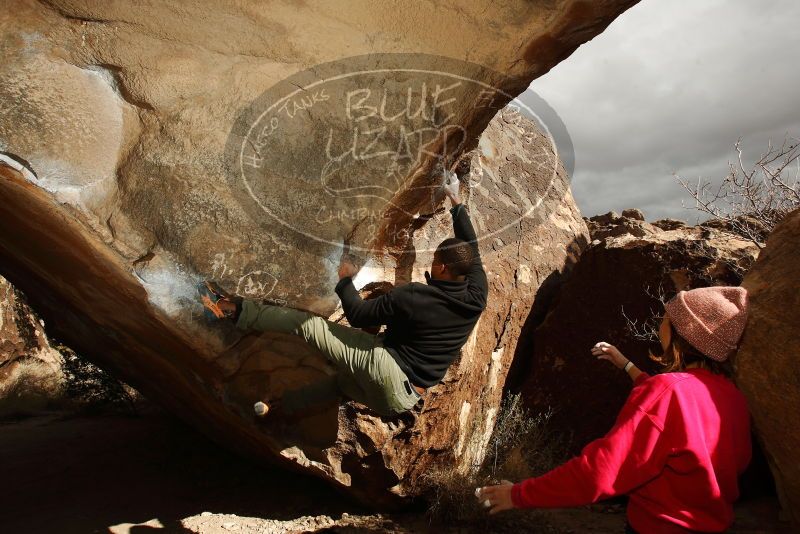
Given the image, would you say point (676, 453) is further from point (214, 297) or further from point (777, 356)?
point (214, 297)

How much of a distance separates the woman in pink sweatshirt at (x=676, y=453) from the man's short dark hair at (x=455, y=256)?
1.03 m

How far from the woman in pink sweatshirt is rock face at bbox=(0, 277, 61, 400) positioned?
8023 mm

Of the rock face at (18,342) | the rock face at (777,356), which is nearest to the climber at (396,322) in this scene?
the rock face at (777,356)

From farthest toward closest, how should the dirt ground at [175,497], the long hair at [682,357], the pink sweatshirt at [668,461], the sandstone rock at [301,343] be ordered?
1. the dirt ground at [175,497]
2. the sandstone rock at [301,343]
3. the long hair at [682,357]
4. the pink sweatshirt at [668,461]

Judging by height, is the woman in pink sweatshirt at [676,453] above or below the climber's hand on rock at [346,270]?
below

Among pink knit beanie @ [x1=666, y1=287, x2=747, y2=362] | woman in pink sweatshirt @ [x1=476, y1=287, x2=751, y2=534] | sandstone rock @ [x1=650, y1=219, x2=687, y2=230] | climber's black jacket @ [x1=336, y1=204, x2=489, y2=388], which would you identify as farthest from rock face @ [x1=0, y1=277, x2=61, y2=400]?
pink knit beanie @ [x1=666, y1=287, x2=747, y2=362]

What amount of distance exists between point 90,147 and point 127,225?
350 millimetres

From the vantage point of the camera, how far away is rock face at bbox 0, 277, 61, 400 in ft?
26.4

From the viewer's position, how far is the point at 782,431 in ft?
7.93

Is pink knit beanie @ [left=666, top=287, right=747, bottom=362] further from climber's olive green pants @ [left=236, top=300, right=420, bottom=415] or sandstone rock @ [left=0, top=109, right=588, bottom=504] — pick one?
sandstone rock @ [left=0, top=109, right=588, bottom=504]

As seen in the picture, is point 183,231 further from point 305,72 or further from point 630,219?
point 630,219

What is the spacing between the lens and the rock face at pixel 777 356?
235 centimetres

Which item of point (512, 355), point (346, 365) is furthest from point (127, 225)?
point (512, 355)

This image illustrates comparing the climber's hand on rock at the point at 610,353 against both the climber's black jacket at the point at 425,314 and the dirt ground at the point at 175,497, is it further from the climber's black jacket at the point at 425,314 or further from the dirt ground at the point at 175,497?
the dirt ground at the point at 175,497
